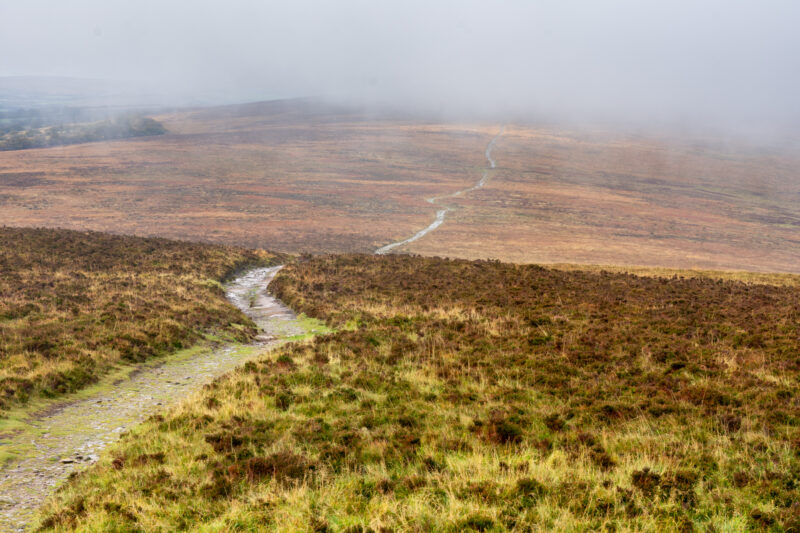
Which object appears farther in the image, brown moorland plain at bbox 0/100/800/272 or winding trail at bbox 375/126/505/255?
brown moorland plain at bbox 0/100/800/272

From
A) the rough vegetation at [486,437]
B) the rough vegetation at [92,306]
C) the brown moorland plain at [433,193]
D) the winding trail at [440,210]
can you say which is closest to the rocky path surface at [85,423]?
the rough vegetation at [486,437]

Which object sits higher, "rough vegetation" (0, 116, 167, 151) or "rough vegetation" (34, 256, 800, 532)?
"rough vegetation" (0, 116, 167, 151)

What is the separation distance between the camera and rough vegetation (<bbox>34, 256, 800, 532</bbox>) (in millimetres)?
6395

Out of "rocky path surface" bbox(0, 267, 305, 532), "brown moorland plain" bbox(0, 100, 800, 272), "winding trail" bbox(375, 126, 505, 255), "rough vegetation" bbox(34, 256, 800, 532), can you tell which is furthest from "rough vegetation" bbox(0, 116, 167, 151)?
"rough vegetation" bbox(34, 256, 800, 532)

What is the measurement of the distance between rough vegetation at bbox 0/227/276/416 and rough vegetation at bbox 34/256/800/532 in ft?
14.2

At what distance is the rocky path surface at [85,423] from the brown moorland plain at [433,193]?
40.4 metres

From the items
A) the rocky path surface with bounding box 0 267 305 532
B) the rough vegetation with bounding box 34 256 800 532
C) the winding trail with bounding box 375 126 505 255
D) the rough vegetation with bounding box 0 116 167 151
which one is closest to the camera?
the rough vegetation with bounding box 34 256 800 532

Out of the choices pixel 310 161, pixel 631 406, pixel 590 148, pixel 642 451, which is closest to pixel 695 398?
pixel 631 406

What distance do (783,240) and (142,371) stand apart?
8531cm

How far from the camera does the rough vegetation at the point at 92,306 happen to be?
1405cm

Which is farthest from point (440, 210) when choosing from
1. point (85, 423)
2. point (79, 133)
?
point (79, 133)

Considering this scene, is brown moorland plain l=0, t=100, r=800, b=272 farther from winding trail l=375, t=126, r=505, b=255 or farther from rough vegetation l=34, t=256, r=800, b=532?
rough vegetation l=34, t=256, r=800, b=532

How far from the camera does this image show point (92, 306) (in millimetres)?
20875

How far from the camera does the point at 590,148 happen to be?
144 meters
